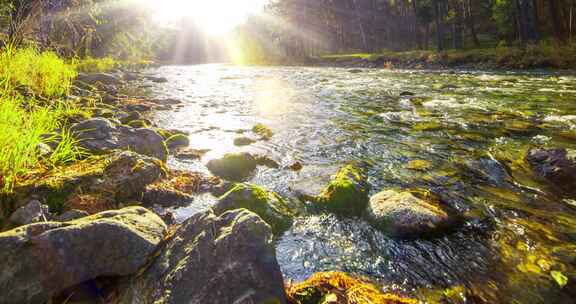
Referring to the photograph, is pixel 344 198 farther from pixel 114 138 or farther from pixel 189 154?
pixel 114 138

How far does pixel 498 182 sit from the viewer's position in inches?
251

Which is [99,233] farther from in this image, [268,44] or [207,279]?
[268,44]

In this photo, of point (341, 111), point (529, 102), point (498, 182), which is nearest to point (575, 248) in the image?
point (498, 182)

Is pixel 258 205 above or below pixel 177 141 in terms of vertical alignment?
below

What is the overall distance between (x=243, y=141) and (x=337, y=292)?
22.4 feet

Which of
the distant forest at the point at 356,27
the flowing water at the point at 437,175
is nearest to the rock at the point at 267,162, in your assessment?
the flowing water at the point at 437,175

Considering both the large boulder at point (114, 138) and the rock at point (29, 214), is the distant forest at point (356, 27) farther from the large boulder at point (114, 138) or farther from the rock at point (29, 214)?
the rock at point (29, 214)

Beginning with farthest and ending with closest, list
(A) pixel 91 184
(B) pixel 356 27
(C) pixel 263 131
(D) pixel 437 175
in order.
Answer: (B) pixel 356 27
(C) pixel 263 131
(D) pixel 437 175
(A) pixel 91 184

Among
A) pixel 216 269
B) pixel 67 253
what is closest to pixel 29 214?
pixel 67 253

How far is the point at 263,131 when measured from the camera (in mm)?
10852

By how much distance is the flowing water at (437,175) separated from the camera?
4.01 meters

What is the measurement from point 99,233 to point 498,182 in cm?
679

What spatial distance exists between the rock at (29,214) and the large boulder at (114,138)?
9.05ft

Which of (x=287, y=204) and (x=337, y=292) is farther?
(x=287, y=204)
